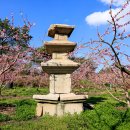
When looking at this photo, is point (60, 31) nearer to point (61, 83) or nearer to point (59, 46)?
point (59, 46)

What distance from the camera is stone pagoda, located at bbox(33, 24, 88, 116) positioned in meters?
10.4

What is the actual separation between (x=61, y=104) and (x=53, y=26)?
287cm

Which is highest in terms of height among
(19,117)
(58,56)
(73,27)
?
(73,27)

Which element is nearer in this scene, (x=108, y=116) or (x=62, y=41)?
(x=108, y=116)

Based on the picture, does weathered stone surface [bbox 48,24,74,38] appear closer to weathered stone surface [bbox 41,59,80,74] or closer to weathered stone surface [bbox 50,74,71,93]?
weathered stone surface [bbox 41,59,80,74]

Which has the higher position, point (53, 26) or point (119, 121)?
point (53, 26)

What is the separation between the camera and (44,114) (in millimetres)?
10758

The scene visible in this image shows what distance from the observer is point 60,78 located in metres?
10.9

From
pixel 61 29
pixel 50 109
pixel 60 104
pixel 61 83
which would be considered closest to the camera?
pixel 60 104

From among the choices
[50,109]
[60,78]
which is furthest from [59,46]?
[50,109]

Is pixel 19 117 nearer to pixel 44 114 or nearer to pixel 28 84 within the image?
pixel 44 114

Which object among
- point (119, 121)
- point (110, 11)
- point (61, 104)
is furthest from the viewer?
point (61, 104)

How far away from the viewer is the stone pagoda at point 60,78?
1043 centimetres

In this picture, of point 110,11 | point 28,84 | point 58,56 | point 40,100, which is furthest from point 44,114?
point 28,84
